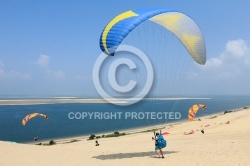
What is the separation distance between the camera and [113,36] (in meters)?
12.9

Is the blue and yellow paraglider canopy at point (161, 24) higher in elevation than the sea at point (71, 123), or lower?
lower

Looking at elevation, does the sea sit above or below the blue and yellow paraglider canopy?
above

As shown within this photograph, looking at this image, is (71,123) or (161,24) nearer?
(161,24)

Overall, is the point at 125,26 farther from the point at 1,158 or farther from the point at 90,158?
the point at 1,158

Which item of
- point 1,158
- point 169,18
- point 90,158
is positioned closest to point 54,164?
point 90,158

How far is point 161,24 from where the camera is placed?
1486cm

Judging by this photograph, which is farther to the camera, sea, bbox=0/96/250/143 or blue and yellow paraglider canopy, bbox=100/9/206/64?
sea, bbox=0/96/250/143

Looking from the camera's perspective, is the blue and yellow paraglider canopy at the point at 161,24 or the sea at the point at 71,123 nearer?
the blue and yellow paraglider canopy at the point at 161,24

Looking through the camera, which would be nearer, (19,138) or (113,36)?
(113,36)

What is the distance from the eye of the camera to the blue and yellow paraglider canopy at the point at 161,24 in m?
12.8

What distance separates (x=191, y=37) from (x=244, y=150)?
631 cm

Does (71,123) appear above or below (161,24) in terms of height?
above

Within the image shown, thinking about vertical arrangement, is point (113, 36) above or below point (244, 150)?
above

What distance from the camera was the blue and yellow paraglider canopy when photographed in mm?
12844
